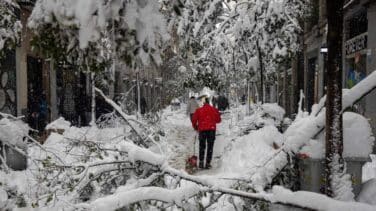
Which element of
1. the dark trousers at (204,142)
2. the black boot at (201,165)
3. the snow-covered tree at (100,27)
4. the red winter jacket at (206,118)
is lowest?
the black boot at (201,165)

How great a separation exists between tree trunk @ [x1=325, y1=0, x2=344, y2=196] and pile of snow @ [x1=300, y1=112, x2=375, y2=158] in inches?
8.5

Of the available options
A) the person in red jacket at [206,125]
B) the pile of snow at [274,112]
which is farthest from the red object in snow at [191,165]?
the pile of snow at [274,112]

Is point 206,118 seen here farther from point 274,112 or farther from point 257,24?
point 257,24

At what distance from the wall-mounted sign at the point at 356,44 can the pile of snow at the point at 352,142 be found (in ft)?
29.8

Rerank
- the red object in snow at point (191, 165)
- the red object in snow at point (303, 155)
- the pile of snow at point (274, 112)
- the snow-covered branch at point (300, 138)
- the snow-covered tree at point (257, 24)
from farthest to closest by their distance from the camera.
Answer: the snow-covered tree at point (257, 24), the pile of snow at point (274, 112), the red object in snow at point (191, 165), the red object in snow at point (303, 155), the snow-covered branch at point (300, 138)

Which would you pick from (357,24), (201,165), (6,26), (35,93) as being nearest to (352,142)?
(6,26)

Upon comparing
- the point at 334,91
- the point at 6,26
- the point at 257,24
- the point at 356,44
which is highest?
the point at 257,24

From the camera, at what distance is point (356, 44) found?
45.0 feet

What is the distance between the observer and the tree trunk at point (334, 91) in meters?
3.80

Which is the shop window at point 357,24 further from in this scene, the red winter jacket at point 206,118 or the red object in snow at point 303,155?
the red object in snow at point 303,155

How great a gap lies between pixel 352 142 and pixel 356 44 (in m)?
10.2

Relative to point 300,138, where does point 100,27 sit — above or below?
above

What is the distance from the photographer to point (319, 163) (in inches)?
169

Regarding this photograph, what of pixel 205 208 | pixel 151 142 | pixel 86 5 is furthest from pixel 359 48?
pixel 86 5
